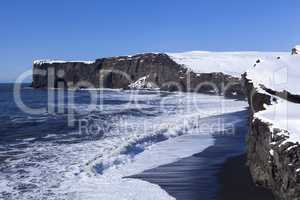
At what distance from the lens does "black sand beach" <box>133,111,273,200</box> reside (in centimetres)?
1138

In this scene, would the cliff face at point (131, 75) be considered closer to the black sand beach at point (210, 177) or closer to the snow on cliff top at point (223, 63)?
the snow on cliff top at point (223, 63)

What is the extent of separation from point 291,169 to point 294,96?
7.27 meters

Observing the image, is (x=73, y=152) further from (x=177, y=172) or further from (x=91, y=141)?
(x=177, y=172)

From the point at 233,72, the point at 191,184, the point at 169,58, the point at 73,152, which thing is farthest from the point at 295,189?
the point at 169,58

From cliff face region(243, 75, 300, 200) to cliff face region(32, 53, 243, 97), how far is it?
61408mm

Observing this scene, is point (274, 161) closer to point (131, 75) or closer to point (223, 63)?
point (223, 63)

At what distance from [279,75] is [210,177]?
8.53 metres

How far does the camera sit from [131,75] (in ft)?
341

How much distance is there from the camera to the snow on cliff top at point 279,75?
1723 cm

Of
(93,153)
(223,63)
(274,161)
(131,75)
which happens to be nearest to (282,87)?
(93,153)

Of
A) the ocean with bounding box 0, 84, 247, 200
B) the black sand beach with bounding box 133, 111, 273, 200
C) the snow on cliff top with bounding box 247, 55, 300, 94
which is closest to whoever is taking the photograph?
the black sand beach with bounding box 133, 111, 273, 200

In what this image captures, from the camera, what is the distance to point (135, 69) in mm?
102750

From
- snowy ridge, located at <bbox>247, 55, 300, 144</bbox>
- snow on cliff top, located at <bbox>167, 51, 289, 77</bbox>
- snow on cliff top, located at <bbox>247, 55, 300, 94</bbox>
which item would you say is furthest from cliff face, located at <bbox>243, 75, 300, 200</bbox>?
snow on cliff top, located at <bbox>167, 51, 289, 77</bbox>

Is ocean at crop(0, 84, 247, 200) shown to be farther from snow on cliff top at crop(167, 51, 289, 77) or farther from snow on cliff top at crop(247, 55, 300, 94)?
snow on cliff top at crop(167, 51, 289, 77)
